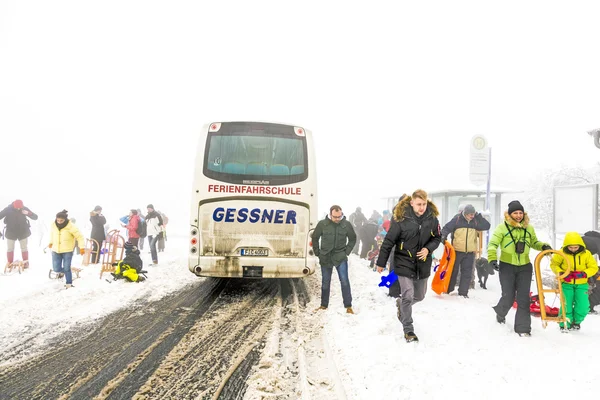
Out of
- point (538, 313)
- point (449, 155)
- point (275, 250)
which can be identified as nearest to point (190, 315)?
point (275, 250)

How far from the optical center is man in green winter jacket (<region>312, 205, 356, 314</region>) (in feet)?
20.2

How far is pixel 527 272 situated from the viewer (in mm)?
4785

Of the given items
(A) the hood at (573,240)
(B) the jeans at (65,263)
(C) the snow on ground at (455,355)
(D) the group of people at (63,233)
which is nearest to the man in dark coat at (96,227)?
(D) the group of people at (63,233)

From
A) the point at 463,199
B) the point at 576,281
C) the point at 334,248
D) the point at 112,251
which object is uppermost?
the point at 463,199

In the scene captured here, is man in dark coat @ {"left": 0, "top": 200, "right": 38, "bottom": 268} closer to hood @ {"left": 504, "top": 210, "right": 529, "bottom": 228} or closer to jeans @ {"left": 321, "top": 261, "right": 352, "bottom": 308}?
jeans @ {"left": 321, "top": 261, "right": 352, "bottom": 308}

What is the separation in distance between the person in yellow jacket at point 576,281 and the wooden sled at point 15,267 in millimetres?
11891

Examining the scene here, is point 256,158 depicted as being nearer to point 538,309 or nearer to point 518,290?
point 518,290

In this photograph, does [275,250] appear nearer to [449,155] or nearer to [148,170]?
[148,170]

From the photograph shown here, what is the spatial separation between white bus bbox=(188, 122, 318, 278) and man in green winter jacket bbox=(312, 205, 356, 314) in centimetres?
77

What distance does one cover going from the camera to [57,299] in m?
6.64

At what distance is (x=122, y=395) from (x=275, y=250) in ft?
12.8

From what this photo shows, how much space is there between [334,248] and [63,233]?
19.8 ft

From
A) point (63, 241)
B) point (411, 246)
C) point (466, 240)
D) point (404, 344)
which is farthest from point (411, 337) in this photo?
point (63, 241)

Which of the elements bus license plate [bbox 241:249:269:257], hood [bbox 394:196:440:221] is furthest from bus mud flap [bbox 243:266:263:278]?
hood [bbox 394:196:440:221]
